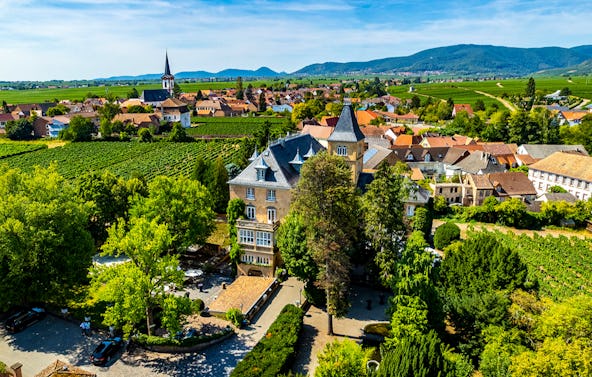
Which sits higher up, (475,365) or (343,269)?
(343,269)

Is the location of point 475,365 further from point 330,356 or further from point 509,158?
point 509,158

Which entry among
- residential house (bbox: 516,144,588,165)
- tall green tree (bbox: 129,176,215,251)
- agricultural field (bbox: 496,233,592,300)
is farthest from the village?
residential house (bbox: 516,144,588,165)

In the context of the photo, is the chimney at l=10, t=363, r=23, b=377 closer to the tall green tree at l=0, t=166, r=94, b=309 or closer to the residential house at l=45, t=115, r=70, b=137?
the tall green tree at l=0, t=166, r=94, b=309

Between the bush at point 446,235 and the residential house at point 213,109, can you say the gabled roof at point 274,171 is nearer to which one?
the bush at point 446,235

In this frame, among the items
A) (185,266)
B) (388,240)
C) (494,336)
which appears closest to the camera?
(494,336)

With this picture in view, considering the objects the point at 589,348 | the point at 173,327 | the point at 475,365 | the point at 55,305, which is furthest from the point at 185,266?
the point at 589,348

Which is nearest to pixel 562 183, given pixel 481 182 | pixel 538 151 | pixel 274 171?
pixel 481 182
